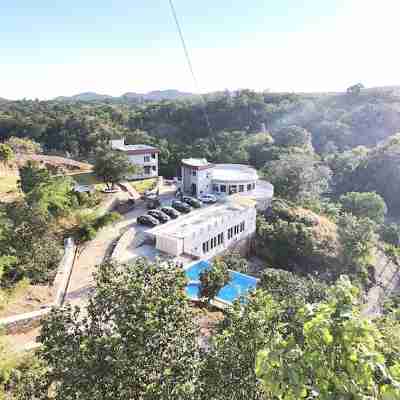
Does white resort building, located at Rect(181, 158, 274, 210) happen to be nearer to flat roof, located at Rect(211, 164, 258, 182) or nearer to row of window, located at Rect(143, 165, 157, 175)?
flat roof, located at Rect(211, 164, 258, 182)

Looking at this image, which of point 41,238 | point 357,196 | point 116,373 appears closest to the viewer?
point 116,373

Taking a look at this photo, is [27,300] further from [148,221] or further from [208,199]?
[208,199]

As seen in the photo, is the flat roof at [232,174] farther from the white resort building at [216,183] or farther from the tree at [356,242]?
the tree at [356,242]

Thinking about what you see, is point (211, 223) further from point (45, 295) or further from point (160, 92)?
point (160, 92)

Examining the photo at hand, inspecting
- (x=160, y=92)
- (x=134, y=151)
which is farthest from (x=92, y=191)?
(x=160, y=92)

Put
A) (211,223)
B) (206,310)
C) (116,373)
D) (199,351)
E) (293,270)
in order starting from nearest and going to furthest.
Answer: (116,373) < (199,351) < (206,310) < (211,223) < (293,270)

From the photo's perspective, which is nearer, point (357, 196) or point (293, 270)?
point (293, 270)
